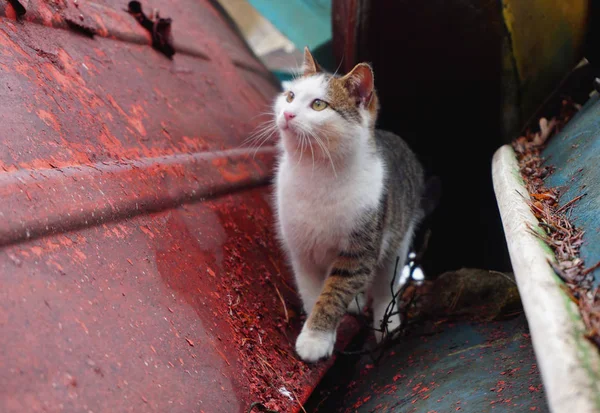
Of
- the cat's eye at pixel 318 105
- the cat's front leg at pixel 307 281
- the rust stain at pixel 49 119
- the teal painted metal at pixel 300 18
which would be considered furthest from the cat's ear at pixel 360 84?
the teal painted metal at pixel 300 18

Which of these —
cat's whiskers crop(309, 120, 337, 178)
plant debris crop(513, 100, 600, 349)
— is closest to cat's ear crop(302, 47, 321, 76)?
cat's whiskers crop(309, 120, 337, 178)

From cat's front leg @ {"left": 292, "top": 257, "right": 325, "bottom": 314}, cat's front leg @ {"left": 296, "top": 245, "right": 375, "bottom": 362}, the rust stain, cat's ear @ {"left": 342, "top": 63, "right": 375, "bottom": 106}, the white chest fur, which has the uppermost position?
cat's ear @ {"left": 342, "top": 63, "right": 375, "bottom": 106}

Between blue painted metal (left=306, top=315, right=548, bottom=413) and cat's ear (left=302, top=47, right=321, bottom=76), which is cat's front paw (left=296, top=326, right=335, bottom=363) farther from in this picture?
cat's ear (left=302, top=47, right=321, bottom=76)

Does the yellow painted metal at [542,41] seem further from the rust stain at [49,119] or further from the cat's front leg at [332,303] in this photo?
the rust stain at [49,119]

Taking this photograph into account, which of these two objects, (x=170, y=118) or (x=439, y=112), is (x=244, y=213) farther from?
(x=439, y=112)

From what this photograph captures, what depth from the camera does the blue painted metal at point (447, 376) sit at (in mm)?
1073

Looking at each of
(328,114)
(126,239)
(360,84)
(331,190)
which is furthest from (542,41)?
(126,239)

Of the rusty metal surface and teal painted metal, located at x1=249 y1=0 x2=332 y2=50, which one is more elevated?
the rusty metal surface

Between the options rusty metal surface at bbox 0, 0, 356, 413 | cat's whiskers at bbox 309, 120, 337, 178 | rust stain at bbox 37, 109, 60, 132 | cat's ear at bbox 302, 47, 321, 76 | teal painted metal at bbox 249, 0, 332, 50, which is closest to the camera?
rusty metal surface at bbox 0, 0, 356, 413

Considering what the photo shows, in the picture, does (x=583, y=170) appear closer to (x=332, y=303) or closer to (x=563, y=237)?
(x=563, y=237)

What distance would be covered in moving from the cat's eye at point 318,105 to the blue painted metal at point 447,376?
0.86m

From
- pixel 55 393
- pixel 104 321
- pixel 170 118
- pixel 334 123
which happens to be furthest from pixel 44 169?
pixel 334 123

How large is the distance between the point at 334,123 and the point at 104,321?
1090mm

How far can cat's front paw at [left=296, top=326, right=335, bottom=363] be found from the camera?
1485 mm
